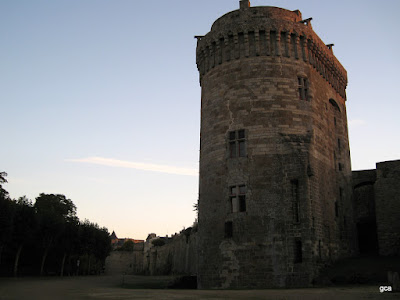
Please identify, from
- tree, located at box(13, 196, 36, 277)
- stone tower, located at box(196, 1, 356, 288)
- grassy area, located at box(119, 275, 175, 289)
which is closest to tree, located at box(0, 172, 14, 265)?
tree, located at box(13, 196, 36, 277)

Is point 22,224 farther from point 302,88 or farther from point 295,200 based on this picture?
point 302,88

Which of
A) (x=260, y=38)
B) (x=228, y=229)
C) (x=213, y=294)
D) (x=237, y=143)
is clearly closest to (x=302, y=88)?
(x=260, y=38)

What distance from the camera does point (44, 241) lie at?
4538 centimetres

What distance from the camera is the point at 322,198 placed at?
24.7 meters

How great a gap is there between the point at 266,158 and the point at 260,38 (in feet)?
26.3

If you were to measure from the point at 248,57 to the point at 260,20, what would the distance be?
255cm

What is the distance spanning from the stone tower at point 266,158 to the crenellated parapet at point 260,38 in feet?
0.21

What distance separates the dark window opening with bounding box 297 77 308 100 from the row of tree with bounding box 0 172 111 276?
84.4 feet

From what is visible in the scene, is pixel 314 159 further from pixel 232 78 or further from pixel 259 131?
pixel 232 78

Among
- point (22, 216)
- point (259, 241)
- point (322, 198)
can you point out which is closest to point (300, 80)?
point (322, 198)

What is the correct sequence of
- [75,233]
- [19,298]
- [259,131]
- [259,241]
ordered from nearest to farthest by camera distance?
[19,298], [259,241], [259,131], [75,233]

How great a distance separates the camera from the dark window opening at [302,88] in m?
25.3

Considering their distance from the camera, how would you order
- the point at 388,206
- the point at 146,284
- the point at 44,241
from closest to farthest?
the point at 388,206 → the point at 146,284 → the point at 44,241

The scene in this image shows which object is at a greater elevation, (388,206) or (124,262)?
(388,206)
